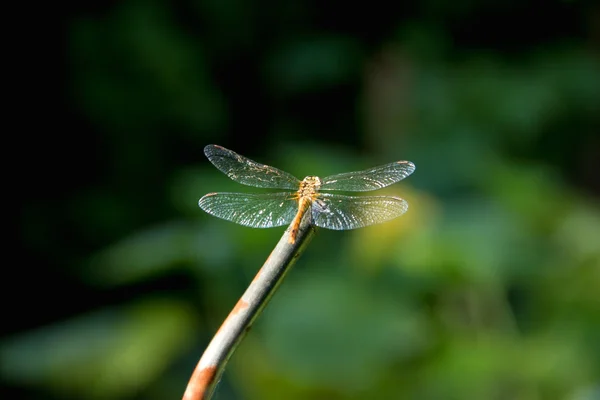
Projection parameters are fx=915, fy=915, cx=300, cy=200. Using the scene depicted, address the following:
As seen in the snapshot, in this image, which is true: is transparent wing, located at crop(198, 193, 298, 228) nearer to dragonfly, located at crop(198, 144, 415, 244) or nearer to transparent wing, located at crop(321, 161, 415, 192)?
dragonfly, located at crop(198, 144, 415, 244)

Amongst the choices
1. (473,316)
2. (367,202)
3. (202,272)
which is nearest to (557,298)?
(473,316)

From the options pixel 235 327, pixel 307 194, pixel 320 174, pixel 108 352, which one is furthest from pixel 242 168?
pixel 108 352

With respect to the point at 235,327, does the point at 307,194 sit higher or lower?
higher

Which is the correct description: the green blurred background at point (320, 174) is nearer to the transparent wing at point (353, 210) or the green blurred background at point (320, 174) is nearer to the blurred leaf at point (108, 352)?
the blurred leaf at point (108, 352)

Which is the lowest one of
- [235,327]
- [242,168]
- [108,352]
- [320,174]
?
[235,327]

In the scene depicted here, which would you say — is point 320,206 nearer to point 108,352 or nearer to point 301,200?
point 301,200

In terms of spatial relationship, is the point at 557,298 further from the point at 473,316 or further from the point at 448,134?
the point at 448,134

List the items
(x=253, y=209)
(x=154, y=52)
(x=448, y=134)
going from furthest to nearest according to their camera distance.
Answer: (x=154, y=52) → (x=448, y=134) → (x=253, y=209)
